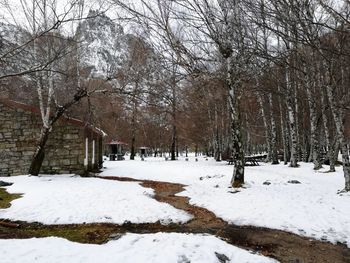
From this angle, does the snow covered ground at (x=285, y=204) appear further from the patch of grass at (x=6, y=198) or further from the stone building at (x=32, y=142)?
the stone building at (x=32, y=142)

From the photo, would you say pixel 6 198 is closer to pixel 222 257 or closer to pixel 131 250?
pixel 131 250

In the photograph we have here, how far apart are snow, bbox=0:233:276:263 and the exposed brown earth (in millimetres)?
594

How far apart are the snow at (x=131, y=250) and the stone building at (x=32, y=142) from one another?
11768 mm

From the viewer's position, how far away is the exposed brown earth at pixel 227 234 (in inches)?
252

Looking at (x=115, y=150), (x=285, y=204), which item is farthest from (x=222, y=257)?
(x=115, y=150)

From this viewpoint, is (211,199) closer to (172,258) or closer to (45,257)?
(172,258)

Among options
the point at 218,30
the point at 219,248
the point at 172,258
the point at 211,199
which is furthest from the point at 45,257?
the point at 218,30

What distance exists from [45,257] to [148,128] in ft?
147

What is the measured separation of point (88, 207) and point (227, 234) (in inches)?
158

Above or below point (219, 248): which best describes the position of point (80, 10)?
above

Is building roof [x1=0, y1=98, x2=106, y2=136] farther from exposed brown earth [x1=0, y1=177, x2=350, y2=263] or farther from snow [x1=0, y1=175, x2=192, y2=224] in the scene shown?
exposed brown earth [x1=0, y1=177, x2=350, y2=263]

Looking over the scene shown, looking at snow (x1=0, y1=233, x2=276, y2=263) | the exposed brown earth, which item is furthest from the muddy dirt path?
snow (x1=0, y1=233, x2=276, y2=263)

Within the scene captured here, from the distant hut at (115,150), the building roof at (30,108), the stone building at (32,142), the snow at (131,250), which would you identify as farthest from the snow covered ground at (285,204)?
the distant hut at (115,150)

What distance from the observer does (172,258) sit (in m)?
5.73
